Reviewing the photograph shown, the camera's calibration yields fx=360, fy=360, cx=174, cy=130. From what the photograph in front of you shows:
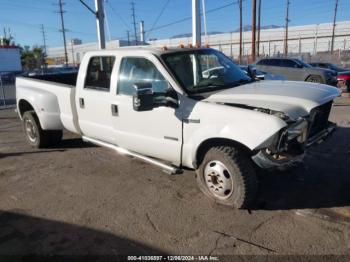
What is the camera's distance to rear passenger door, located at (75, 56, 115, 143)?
214 inches

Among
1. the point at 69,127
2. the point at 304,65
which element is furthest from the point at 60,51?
the point at 69,127

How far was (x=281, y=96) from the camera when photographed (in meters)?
4.20

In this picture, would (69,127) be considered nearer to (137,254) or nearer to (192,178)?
(192,178)

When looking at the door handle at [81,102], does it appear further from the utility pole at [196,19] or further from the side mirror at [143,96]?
the utility pole at [196,19]

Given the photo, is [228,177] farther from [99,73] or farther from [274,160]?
[99,73]

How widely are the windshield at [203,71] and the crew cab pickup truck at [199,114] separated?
16 mm

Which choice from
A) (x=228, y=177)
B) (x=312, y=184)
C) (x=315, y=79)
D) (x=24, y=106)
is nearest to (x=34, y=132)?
(x=24, y=106)

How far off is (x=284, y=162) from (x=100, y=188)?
103 inches

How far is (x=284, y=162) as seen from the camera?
12.7 feet

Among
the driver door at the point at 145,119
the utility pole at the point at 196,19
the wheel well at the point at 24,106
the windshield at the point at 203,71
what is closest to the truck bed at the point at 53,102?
the wheel well at the point at 24,106

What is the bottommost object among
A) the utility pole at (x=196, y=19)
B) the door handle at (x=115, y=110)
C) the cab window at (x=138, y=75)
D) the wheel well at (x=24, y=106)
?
the wheel well at (x=24, y=106)

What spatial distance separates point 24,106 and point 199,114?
470 centimetres

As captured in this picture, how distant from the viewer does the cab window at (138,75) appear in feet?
15.5

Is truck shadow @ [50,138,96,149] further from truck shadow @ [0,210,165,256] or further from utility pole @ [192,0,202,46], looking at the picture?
utility pole @ [192,0,202,46]
